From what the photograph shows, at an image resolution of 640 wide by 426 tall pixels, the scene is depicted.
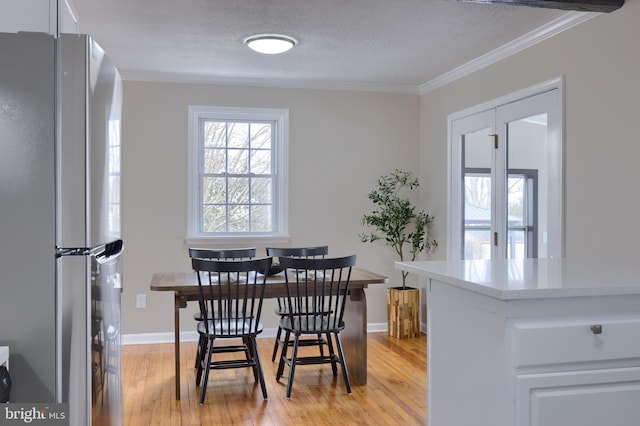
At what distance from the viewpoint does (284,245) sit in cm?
520

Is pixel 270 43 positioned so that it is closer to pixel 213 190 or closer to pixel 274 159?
pixel 274 159

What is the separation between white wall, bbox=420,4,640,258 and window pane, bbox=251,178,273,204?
2376 millimetres

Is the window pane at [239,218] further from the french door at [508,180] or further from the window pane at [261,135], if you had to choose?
the french door at [508,180]

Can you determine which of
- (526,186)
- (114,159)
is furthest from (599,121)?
(114,159)

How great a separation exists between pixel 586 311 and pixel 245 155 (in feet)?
12.6

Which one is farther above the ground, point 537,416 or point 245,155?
point 245,155

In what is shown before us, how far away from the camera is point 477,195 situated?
457cm

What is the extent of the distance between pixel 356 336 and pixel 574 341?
7.44 feet

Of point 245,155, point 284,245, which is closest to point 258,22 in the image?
point 245,155

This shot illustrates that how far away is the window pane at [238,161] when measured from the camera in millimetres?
5156

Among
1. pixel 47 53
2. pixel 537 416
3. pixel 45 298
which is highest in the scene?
pixel 47 53

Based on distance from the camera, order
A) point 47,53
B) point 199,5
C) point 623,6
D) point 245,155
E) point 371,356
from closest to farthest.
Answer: point 47,53
point 623,6
point 199,5
point 371,356
point 245,155

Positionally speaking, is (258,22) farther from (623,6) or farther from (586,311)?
(586,311)

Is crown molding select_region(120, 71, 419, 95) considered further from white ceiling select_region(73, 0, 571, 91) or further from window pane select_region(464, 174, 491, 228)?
window pane select_region(464, 174, 491, 228)
